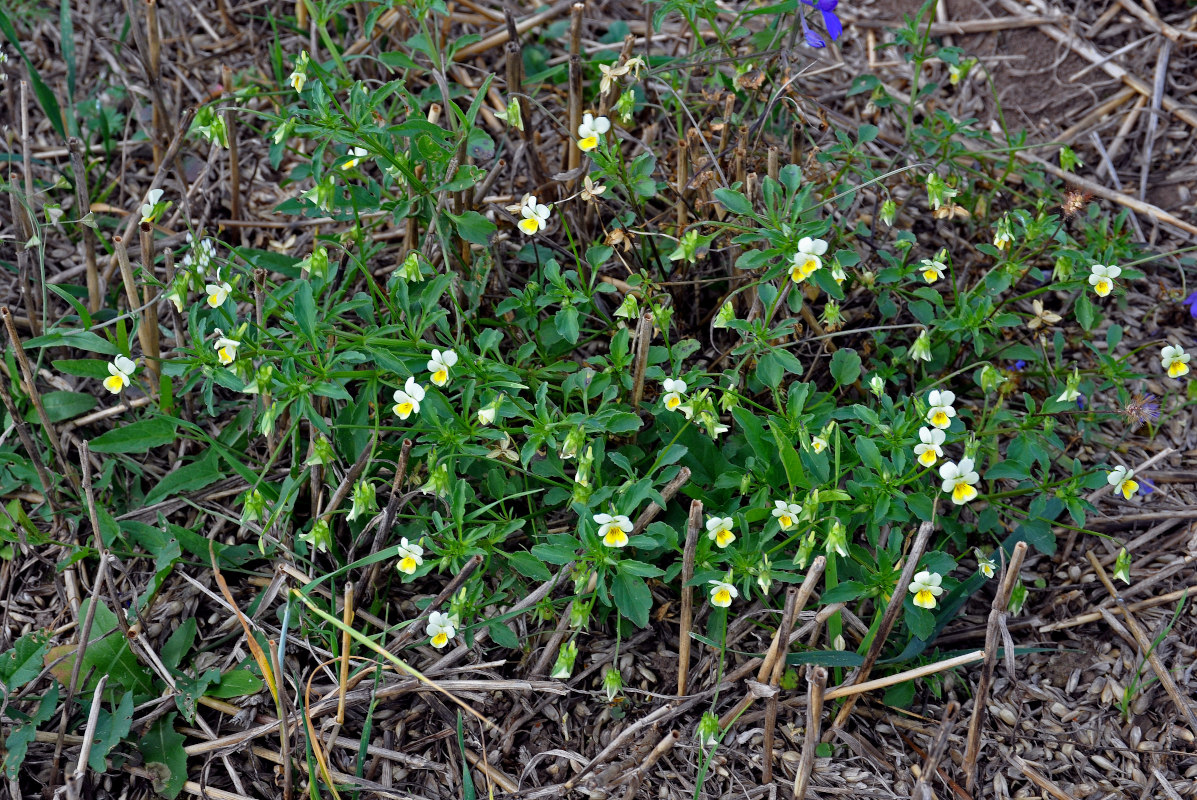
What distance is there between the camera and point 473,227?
2555 mm

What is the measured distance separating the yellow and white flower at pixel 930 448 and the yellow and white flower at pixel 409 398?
1107 mm

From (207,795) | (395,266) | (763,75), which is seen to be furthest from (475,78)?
(207,795)

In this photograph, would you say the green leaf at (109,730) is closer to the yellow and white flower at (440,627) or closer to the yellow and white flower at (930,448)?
the yellow and white flower at (440,627)

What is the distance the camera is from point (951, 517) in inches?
99.2

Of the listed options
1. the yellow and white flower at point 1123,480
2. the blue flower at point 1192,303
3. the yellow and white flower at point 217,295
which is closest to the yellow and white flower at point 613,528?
the yellow and white flower at point 217,295

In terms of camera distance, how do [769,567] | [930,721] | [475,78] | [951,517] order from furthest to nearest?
[475,78]
[951,517]
[930,721]
[769,567]

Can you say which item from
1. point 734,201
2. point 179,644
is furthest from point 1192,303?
point 179,644

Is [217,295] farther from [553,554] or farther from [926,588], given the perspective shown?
[926,588]

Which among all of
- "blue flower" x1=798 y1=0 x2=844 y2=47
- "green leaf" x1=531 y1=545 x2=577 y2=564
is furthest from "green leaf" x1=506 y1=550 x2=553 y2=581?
"blue flower" x1=798 y1=0 x2=844 y2=47

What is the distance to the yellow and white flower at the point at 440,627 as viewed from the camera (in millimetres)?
2172

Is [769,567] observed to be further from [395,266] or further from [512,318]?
[395,266]

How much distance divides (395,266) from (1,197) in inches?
52.0

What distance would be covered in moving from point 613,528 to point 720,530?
0.24 m

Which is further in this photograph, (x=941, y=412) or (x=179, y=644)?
(x=179, y=644)
